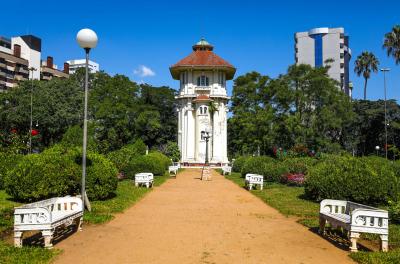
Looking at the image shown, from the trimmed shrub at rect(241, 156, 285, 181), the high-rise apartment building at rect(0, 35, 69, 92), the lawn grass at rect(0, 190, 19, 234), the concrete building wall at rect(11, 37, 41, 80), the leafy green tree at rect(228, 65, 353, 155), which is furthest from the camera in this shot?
the concrete building wall at rect(11, 37, 41, 80)

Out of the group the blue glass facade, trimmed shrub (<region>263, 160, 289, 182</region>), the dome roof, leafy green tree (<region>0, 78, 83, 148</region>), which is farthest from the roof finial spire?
the blue glass facade

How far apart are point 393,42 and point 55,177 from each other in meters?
45.9

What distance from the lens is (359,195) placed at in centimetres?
1330

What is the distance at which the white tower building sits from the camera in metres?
51.4

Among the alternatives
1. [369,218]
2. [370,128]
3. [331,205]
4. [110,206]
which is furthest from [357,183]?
[370,128]

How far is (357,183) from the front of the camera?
527 inches

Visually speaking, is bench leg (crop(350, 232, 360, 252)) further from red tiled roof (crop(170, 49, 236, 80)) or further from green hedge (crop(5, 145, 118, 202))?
red tiled roof (crop(170, 49, 236, 80))

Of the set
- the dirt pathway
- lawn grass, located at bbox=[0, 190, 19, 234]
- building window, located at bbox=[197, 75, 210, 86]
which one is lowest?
the dirt pathway

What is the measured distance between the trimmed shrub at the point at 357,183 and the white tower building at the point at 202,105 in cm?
3616

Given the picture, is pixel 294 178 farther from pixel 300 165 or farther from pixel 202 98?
pixel 202 98

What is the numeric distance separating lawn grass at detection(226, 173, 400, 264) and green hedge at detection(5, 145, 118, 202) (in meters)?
5.70

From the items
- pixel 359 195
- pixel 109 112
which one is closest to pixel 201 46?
pixel 109 112

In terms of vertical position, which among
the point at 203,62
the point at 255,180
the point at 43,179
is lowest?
the point at 255,180

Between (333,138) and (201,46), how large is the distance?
22.6m
